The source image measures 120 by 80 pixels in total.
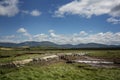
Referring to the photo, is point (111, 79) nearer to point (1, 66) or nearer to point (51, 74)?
point (51, 74)

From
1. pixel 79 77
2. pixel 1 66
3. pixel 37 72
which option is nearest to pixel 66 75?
pixel 79 77

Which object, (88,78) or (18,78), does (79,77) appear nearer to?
(88,78)

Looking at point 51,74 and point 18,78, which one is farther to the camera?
point 51,74

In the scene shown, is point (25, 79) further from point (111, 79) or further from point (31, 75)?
point (111, 79)

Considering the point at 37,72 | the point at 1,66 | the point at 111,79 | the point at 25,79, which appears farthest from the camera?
the point at 1,66

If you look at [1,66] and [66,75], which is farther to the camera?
[1,66]

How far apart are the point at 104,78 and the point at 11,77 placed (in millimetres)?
15772

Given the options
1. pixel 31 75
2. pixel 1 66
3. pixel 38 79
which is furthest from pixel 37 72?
pixel 1 66

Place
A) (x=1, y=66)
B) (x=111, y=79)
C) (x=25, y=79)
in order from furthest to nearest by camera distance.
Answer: (x=1, y=66) → (x=111, y=79) → (x=25, y=79)

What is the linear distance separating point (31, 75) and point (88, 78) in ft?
32.5

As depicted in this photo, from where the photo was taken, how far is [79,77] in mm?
35281

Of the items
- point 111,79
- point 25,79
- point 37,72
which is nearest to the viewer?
point 25,79

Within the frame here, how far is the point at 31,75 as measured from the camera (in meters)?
34.1

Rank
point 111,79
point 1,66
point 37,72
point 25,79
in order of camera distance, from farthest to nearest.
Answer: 1. point 1,66
2. point 37,72
3. point 111,79
4. point 25,79
